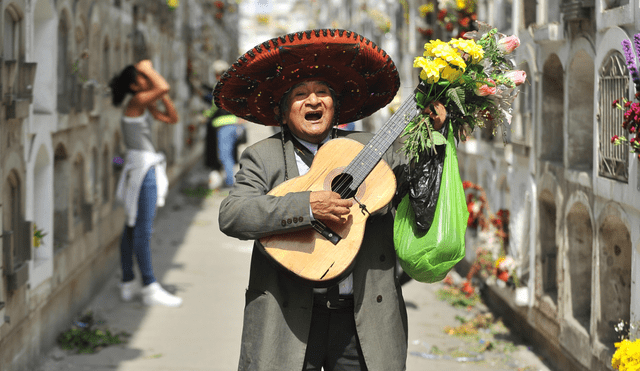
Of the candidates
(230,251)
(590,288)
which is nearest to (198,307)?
(230,251)

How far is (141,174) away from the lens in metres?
7.11

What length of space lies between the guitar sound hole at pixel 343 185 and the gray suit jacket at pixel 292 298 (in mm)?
A: 136

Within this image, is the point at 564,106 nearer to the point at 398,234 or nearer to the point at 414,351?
the point at 414,351

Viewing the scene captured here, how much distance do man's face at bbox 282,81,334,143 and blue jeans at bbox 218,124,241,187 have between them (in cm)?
1081

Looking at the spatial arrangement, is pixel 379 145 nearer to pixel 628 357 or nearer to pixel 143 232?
pixel 628 357

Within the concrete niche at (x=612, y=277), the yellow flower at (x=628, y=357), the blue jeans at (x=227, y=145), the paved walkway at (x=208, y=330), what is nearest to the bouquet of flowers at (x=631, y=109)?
the concrete niche at (x=612, y=277)

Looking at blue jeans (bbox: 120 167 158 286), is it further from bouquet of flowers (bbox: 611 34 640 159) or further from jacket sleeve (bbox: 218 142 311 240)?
bouquet of flowers (bbox: 611 34 640 159)

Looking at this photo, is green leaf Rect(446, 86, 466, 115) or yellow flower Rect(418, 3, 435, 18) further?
yellow flower Rect(418, 3, 435, 18)

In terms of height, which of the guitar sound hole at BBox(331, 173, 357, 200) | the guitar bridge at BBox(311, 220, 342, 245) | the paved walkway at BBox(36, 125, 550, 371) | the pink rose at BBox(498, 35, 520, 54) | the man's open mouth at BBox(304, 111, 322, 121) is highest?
the pink rose at BBox(498, 35, 520, 54)

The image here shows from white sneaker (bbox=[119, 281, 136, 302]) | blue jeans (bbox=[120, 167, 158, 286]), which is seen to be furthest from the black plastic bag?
white sneaker (bbox=[119, 281, 136, 302])

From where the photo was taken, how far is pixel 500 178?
7.25 metres

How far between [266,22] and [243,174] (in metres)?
82.1

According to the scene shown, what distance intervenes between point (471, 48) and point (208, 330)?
4.28 metres

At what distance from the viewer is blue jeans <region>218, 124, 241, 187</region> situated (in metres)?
14.0
